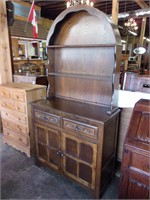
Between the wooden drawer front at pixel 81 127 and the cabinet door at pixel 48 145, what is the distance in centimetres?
18

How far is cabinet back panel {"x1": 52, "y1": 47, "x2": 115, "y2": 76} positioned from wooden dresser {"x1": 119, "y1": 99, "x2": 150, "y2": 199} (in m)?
0.57

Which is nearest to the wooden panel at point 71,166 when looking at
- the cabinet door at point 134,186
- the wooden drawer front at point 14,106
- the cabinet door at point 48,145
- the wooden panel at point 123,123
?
the cabinet door at point 48,145

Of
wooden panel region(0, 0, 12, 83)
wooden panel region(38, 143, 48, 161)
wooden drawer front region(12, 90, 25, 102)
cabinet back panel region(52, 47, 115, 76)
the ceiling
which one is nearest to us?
cabinet back panel region(52, 47, 115, 76)

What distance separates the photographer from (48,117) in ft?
5.55

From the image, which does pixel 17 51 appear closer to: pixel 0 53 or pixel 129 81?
pixel 0 53

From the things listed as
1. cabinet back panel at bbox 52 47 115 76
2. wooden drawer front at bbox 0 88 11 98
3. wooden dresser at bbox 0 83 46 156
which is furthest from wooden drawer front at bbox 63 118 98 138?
wooden drawer front at bbox 0 88 11 98

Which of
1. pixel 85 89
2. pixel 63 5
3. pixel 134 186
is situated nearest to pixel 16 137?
pixel 85 89

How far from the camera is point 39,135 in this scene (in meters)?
1.88

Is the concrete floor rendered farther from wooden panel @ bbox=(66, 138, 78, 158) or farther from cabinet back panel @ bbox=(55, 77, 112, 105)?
cabinet back panel @ bbox=(55, 77, 112, 105)

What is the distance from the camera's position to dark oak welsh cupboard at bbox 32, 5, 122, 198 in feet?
4.71

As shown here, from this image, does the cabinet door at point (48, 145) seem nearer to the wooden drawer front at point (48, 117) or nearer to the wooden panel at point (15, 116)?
the wooden drawer front at point (48, 117)

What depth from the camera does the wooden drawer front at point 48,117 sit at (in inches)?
64.0

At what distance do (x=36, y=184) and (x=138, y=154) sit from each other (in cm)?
124

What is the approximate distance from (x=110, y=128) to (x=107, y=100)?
0.34 m
